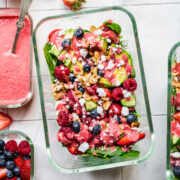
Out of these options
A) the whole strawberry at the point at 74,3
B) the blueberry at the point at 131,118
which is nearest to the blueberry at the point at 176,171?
the blueberry at the point at 131,118

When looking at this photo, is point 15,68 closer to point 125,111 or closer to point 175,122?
point 125,111

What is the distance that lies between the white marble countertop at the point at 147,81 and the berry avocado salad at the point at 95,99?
8.6 inches

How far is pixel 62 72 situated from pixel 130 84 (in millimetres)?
273

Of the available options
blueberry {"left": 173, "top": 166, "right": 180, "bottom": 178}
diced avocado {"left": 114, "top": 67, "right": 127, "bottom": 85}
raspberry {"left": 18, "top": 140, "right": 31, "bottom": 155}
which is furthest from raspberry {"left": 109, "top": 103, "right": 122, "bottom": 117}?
raspberry {"left": 18, "top": 140, "right": 31, "bottom": 155}

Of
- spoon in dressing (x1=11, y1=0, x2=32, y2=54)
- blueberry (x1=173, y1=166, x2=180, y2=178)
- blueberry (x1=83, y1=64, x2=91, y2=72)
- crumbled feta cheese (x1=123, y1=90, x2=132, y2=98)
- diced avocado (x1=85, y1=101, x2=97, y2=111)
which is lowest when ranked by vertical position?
blueberry (x1=173, y1=166, x2=180, y2=178)

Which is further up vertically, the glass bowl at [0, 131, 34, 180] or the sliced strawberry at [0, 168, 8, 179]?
the glass bowl at [0, 131, 34, 180]

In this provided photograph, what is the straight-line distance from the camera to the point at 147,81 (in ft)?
4.55

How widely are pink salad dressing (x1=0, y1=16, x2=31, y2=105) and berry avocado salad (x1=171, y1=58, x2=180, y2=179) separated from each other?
2.21 ft

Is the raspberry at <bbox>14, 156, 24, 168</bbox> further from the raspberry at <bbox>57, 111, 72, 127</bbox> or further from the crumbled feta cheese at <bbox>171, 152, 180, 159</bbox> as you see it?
the crumbled feta cheese at <bbox>171, 152, 180, 159</bbox>

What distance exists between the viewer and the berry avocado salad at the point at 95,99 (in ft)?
3.80

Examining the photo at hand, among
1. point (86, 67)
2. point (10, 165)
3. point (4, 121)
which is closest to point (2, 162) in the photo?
point (10, 165)

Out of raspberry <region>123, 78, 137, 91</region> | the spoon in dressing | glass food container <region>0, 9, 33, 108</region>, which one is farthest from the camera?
glass food container <region>0, 9, 33, 108</region>

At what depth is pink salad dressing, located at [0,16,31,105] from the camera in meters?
1.42

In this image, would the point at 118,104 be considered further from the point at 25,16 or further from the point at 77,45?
the point at 25,16
